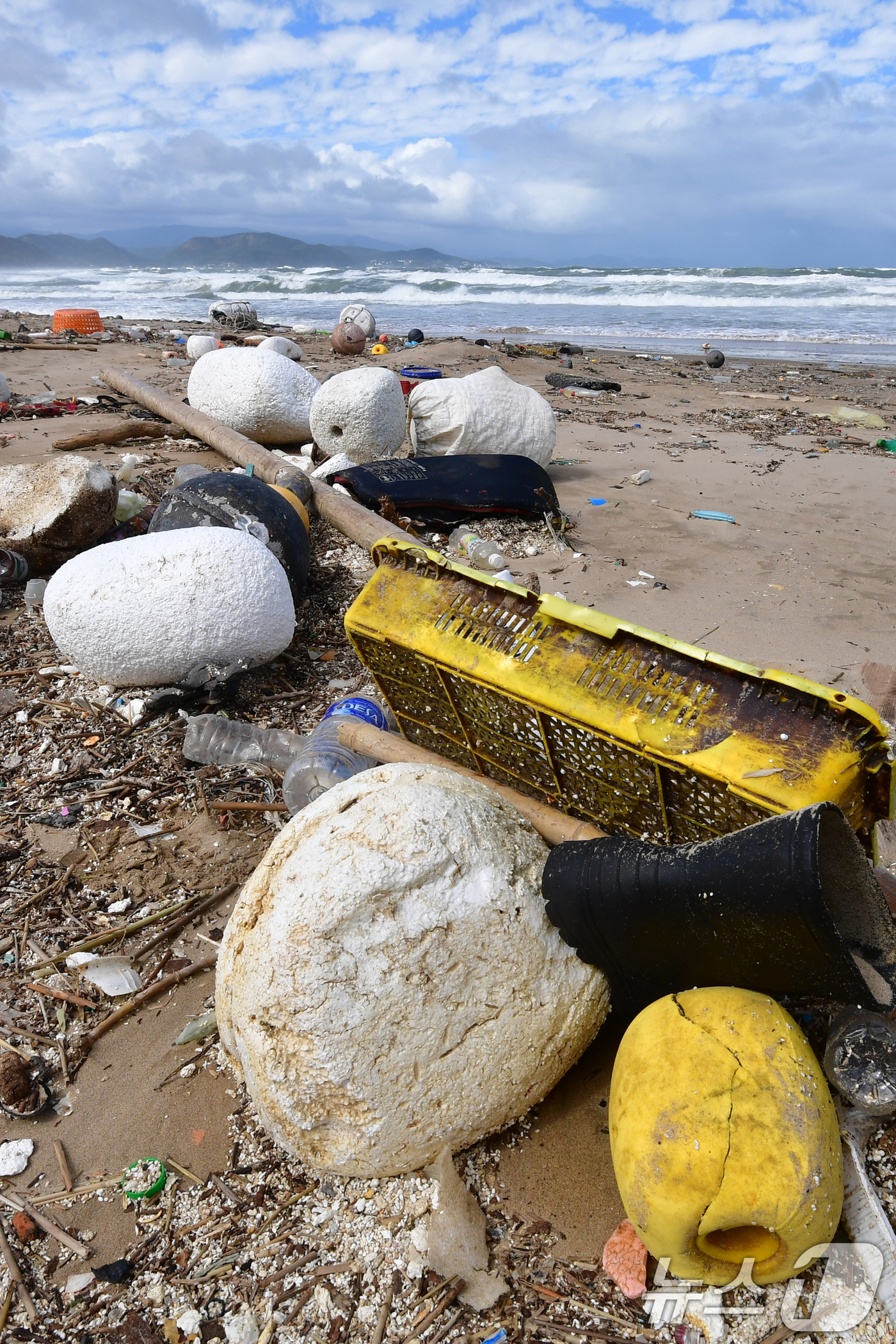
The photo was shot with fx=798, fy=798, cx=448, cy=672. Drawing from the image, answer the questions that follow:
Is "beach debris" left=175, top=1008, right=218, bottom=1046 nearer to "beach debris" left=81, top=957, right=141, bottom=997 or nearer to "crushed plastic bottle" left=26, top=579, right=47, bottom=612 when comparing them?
"beach debris" left=81, top=957, right=141, bottom=997

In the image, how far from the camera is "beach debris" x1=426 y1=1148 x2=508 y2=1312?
5.33 feet

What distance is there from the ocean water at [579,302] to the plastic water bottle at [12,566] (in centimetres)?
1741

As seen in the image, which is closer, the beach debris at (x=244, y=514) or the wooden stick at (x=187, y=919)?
the wooden stick at (x=187, y=919)

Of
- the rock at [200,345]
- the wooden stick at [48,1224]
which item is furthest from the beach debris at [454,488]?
the rock at [200,345]

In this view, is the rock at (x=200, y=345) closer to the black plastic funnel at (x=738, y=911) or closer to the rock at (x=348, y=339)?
the rock at (x=348, y=339)

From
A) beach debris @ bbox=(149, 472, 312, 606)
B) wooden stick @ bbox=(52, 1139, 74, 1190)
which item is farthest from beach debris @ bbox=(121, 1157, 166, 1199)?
beach debris @ bbox=(149, 472, 312, 606)

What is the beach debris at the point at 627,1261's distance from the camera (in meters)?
1.62

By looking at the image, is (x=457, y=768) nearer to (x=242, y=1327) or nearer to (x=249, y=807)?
(x=249, y=807)

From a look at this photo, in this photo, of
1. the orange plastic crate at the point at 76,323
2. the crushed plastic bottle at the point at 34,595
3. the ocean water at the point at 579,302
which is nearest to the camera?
the crushed plastic bottle at the point at 34,595

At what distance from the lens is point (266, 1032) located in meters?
1.77

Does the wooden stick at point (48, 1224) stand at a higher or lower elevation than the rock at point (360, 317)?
lower

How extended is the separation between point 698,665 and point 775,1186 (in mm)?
1174

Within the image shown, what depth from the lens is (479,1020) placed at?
5.91 ft

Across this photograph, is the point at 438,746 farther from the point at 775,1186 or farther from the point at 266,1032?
the point at 775,1186
